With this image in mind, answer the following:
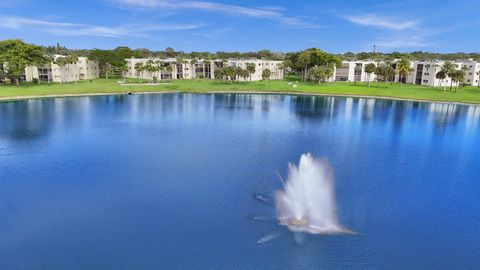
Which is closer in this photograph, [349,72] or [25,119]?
[25,119]

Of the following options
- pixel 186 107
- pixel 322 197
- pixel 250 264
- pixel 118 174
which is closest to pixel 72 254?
pixel 250 264

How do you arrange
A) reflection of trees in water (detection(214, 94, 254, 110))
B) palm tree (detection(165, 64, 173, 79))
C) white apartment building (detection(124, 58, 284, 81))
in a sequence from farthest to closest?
1. white apartment building (detection(124, 58, 284, 81))
2. palm tree (detection(165, 64, 173, 79))
3. reflection of trees in water (detection(214, 94, 254, 110))

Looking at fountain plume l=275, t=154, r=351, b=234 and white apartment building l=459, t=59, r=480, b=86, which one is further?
white apartment building l=459, t=59, r=480, b=86

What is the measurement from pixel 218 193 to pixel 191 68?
101838mm

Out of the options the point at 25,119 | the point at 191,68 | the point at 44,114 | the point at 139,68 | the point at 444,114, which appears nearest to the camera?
the point at 25,119

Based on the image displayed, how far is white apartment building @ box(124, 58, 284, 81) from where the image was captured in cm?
11219

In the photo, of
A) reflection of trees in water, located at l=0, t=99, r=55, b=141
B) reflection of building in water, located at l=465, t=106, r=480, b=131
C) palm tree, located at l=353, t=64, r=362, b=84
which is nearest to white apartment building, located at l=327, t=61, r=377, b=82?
palm tree, located at l=353, t=64, r=362, b=84

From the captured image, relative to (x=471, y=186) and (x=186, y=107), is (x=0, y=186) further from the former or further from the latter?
(x=186, y=107)

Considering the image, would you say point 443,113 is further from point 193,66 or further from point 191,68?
point 193,66

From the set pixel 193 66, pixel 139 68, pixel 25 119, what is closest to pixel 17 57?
pixel 139 68

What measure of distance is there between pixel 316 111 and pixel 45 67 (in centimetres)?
7349

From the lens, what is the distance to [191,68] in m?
121

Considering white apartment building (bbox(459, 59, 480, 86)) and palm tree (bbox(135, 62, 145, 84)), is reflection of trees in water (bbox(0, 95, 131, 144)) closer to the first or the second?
Result: palm tree (bbox(135, 62, 145, 84))

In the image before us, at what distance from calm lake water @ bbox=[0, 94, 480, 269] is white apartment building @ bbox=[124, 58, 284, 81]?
65.3 m
